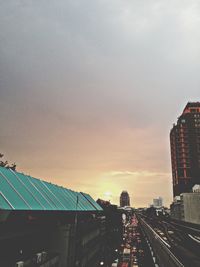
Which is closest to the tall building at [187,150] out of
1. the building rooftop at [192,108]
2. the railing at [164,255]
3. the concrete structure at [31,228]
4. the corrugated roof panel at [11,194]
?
the building rooftop at [192,108]

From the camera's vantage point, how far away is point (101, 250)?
7556cm

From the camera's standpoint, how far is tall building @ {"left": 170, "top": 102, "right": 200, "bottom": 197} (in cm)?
17800

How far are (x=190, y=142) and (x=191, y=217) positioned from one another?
69.6 metres

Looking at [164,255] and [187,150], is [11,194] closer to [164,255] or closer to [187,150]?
[164,255]

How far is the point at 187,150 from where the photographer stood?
182125mm

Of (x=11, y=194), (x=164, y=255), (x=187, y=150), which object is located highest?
(x=187, y=150)

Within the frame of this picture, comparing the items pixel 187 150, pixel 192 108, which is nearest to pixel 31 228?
pixel 187 150

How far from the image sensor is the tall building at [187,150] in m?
178

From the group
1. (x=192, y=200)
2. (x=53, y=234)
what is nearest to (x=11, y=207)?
(x=53, y=234)

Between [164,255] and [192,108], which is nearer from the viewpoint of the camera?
[164,255]

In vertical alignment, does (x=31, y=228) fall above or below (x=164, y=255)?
above

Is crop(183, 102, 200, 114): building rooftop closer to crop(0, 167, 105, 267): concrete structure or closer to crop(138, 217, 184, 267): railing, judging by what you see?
crop(138, 217, 184, 267): railing

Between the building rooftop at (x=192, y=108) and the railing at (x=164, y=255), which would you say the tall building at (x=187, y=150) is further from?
the railing at (x=164, y=255)

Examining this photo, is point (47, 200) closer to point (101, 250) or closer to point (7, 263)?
point (7, 263)
